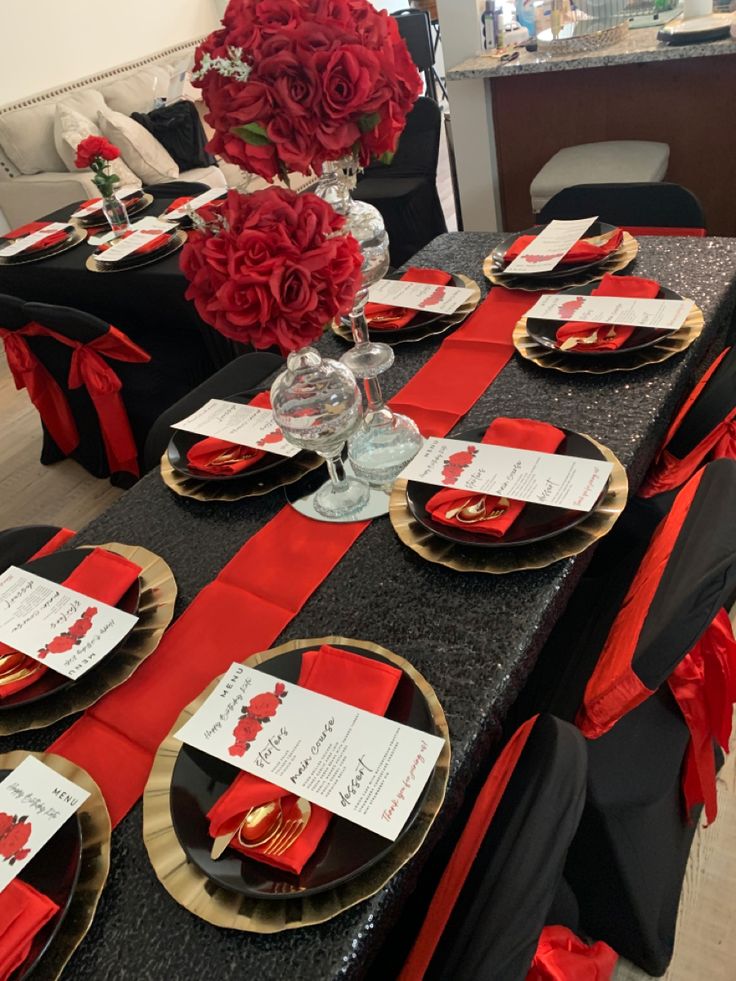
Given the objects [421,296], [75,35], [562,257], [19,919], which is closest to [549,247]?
[562,257]

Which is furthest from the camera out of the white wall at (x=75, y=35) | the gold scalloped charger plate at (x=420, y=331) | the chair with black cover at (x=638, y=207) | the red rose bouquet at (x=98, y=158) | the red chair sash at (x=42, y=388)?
the white wall at (x=75, y=35)

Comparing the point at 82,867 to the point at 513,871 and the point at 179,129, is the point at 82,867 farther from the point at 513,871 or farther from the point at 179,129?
the point at 179,129

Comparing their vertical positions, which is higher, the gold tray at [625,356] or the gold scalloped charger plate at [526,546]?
the gold tray at [625,356]

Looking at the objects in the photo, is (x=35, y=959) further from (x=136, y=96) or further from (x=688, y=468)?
(x=136, y=96)

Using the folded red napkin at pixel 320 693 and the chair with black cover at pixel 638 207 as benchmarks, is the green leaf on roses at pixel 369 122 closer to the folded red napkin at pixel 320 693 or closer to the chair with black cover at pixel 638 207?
the folded red napkin at pixel 320 693

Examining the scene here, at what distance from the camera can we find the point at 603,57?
2355mm

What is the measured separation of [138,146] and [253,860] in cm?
409

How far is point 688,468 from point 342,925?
851 millimetres

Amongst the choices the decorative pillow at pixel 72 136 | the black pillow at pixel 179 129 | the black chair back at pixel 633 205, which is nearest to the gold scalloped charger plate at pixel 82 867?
the black chair back at pixel 633 205

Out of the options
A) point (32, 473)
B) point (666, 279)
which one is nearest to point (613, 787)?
point (666, 279)

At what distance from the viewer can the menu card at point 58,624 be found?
0.82 meters

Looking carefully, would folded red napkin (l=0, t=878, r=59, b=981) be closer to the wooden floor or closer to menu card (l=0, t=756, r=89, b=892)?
menu card (l=0, t=756, r=89, b=892)

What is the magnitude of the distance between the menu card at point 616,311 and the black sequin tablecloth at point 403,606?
0.21ft

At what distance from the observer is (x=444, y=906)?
68cm
